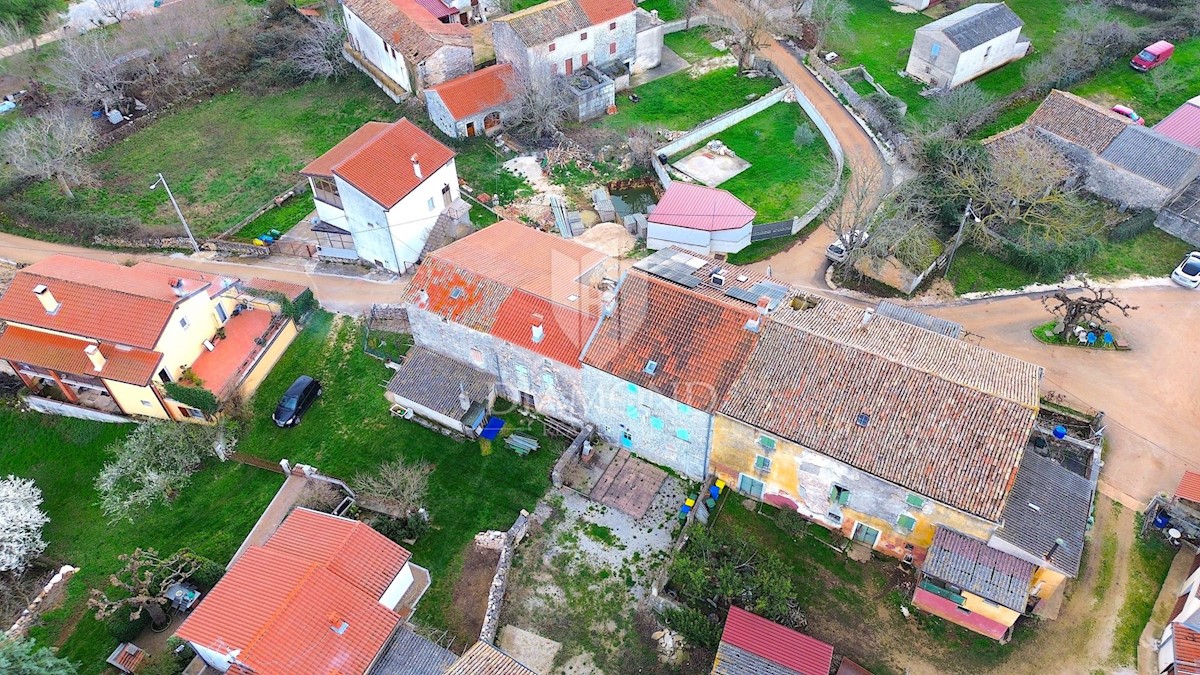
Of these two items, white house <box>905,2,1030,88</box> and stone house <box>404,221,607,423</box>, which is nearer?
stone house <box>404,221,607,423</box>

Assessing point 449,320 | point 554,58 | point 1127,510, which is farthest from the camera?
point 554,58

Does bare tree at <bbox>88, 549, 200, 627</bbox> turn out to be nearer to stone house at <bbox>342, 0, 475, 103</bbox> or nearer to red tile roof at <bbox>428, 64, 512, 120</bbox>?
red tile roof at <bbox>428, 64, 512, 120</bbox>

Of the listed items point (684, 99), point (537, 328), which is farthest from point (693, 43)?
point (537, 328)

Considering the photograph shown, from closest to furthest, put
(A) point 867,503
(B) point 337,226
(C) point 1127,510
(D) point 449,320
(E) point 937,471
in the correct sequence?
1. (E) point 937,471
2. (A) point 867,503
3. (C) point 1127,510
4. (D) point 449,320
5. (B) point 337,226

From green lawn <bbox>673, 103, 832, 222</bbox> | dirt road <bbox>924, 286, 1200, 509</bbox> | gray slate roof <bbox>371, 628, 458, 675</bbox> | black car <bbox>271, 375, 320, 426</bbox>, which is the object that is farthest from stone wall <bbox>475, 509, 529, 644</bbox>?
green lawn <bbox>673, 103, 832, 222</bbox>

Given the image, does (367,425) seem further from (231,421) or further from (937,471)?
(937,471)

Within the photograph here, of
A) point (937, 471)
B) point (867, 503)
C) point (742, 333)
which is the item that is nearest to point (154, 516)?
point (742, 333)

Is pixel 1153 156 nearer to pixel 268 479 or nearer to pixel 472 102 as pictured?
pixel 472 102
